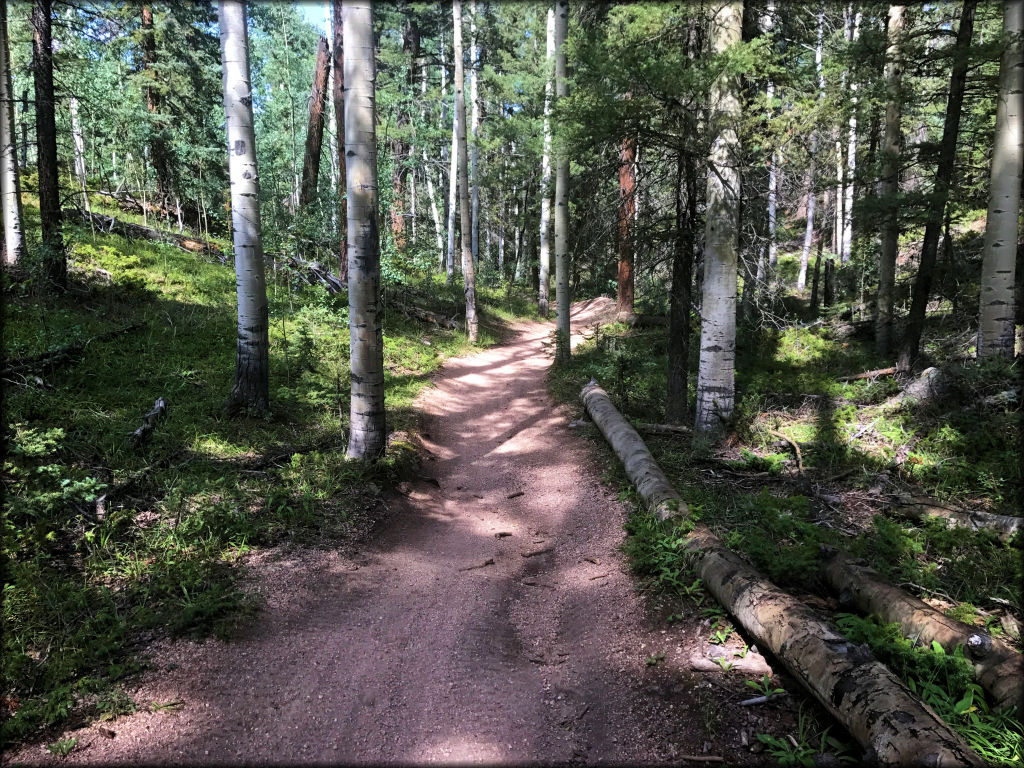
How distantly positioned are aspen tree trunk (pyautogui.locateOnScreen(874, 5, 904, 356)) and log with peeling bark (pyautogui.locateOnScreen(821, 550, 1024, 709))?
27.2 feet

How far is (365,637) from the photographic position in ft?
14.6

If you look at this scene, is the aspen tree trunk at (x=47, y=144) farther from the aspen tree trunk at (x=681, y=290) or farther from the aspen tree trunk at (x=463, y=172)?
the aspen tree trunk at (x=681, y=290)

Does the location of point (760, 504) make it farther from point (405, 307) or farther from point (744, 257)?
point (405, 307)

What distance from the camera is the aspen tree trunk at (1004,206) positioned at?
823 centimetres

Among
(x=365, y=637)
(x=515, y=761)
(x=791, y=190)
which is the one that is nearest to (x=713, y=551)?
(x=515, y=761)

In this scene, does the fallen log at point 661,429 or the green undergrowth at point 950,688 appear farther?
the fallen log at point 661,429

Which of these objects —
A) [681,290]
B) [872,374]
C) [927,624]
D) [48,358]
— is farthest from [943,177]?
[48,358]

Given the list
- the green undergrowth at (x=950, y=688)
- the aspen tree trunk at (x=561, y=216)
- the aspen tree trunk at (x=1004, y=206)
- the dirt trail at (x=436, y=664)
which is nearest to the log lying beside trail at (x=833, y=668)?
the green undergrowth at (x=950, y=688)

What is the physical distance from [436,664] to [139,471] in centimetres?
404

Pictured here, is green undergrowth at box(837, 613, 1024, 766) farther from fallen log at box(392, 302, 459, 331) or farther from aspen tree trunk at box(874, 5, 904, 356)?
fallen log at box(392, 302, 459, 331)

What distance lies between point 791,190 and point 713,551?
21.1 feet

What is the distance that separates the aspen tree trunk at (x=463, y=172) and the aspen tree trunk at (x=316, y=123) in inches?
162

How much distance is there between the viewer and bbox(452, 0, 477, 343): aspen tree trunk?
16158 mm

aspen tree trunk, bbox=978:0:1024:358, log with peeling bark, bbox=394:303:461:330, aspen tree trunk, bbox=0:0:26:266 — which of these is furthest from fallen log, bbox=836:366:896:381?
aspen tree trunk, bbox=0:0:26:266
